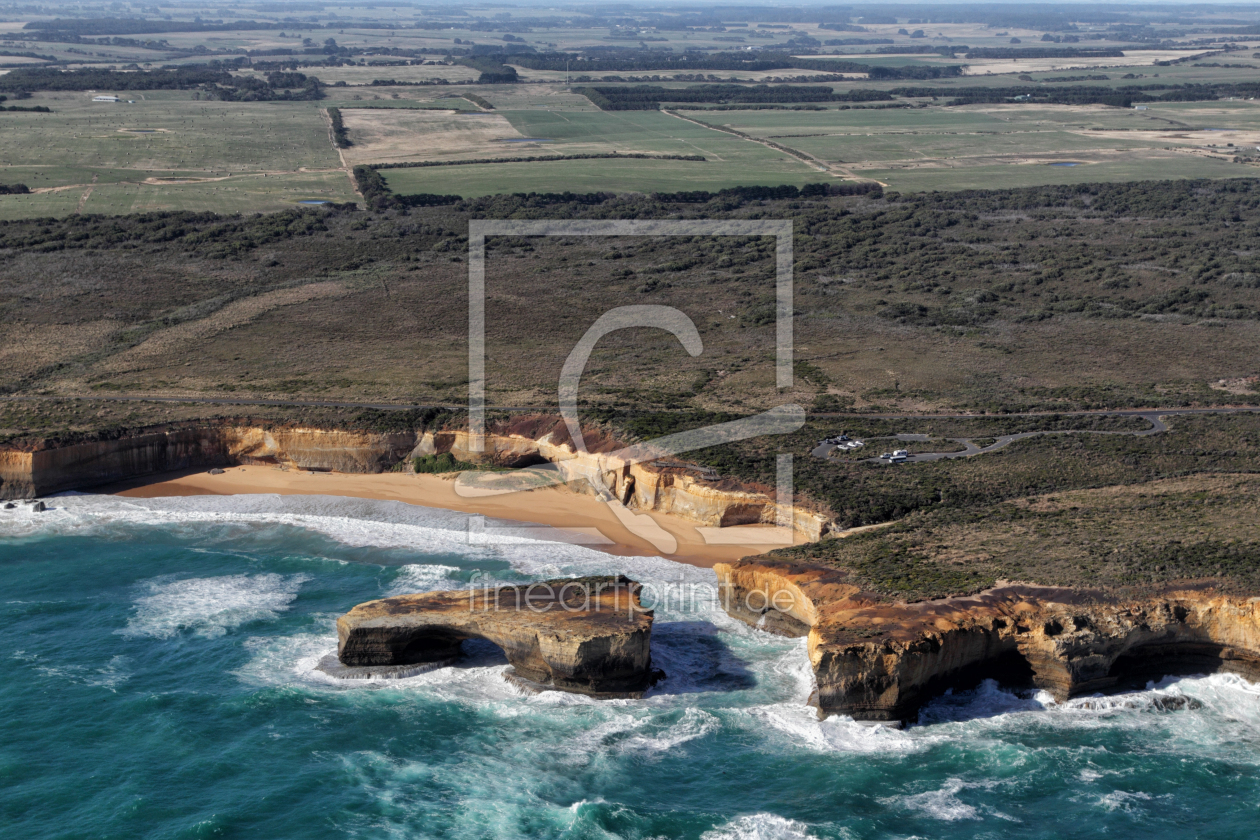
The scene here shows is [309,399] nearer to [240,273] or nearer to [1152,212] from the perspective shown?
[240,273]

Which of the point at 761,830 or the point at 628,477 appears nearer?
the point at 761,830

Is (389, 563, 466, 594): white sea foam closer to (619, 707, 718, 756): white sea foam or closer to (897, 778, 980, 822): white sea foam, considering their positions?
(619, 707, 718, 756): white sea foam

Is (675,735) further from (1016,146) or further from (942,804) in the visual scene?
(1016,146)

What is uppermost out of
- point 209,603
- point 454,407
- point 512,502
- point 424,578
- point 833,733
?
point 454,407

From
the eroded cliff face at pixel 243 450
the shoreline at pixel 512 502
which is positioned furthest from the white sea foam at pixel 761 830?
the eroded cliff face at pixel 243 450

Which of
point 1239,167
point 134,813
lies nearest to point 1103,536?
point 134,813

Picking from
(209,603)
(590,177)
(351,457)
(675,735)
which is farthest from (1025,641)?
(590,177)

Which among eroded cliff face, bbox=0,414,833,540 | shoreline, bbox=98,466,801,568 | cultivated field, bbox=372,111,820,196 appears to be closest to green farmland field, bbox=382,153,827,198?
cultivated field, bbox=372,111,820,196

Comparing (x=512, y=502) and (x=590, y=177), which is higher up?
(x=590, y=177)
